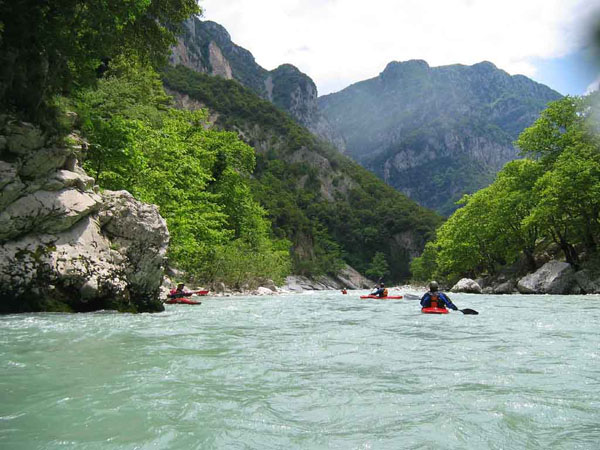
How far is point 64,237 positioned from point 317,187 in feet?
317

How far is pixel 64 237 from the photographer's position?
38.0ft

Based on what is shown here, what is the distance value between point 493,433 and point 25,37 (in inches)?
581

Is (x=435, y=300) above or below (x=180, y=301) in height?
above

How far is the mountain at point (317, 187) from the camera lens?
92.8 meters

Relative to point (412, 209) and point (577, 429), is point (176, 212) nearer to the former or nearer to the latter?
point (577, 429)

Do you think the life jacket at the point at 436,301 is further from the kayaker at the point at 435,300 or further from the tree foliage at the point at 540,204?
the tree foliage at the point at 540,204

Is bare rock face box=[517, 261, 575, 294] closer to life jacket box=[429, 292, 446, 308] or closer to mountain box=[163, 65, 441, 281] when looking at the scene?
life jacket box=[429, 292, 446, 308]

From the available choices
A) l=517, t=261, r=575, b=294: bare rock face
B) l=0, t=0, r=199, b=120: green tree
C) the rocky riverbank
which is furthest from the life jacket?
l=517, t=261, r=575, b=294: bare rock face

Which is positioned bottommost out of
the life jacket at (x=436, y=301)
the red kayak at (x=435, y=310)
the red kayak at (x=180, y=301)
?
the red kayak at (x=180, y=301)

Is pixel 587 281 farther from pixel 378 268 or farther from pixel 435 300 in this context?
pixel 378 268

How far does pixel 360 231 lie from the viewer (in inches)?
4154

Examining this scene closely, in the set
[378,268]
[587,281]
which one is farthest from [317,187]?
[587,281]

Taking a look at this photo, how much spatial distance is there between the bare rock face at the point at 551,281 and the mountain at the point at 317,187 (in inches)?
2303

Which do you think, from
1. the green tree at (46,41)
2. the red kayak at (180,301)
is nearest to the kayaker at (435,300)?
the red kayak at (180,301)
